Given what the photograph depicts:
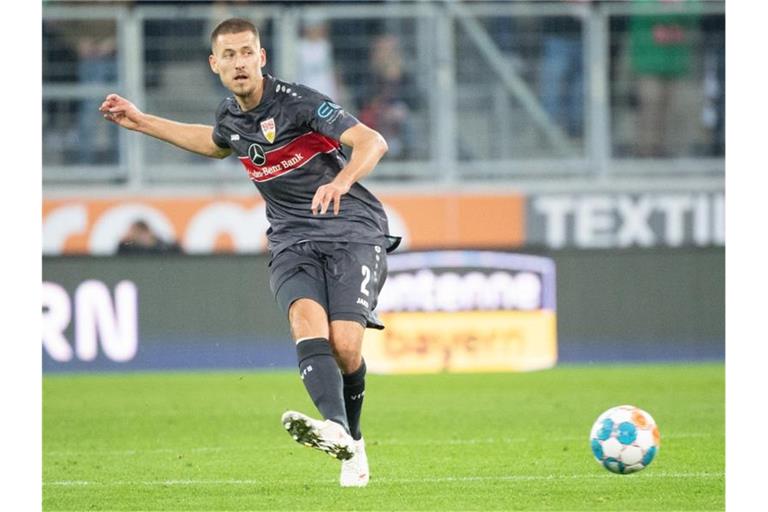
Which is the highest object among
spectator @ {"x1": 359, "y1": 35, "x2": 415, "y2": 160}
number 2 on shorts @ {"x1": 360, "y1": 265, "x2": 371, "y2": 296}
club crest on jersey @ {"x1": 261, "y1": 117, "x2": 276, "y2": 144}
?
spectator @ {"x1": 359, "y1": 35, "x2": 415, "y2": 160}

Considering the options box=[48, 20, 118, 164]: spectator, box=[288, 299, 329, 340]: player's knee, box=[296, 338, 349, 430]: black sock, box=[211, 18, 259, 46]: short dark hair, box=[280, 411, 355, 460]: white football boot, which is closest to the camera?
box=[280, 411, 355, 460]: white football boot

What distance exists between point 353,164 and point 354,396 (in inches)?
47.8

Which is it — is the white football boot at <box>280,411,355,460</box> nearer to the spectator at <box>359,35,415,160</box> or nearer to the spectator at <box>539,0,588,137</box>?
the spectator at <box>359,35,415,160</box>

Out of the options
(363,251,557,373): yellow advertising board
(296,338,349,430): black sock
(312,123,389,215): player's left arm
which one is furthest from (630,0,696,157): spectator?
(296,338,349,430): black sock

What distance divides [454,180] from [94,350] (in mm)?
4515

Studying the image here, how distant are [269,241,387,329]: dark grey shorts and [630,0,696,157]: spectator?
10397mm

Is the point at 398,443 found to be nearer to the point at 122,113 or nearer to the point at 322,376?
the point at 322,376

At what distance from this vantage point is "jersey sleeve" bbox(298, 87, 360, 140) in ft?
22.9

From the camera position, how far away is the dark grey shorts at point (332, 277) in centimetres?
702

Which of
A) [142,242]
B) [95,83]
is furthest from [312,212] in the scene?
[95,83]

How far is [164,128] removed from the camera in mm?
7633

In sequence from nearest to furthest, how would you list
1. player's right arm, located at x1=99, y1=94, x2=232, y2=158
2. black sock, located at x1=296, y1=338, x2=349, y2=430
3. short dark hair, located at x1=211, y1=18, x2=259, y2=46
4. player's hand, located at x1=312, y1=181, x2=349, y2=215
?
player's hand, located at x1=312, y1=181, x2=349, y2=215
black sock, located at x1=296, y1=338, x2=349, y2=430
short dark hair, located at x1=211, y1=18, x2=259, y2=46
player's right arm, located at x1=99, y1=94, x2=232, y2=158

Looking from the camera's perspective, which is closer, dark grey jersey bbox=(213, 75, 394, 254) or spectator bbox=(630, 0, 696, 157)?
dark grey jersey bbox=(213, 75, 394, 254)

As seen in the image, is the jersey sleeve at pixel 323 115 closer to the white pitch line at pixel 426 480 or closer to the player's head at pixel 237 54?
the player's head at pixel 237 54
